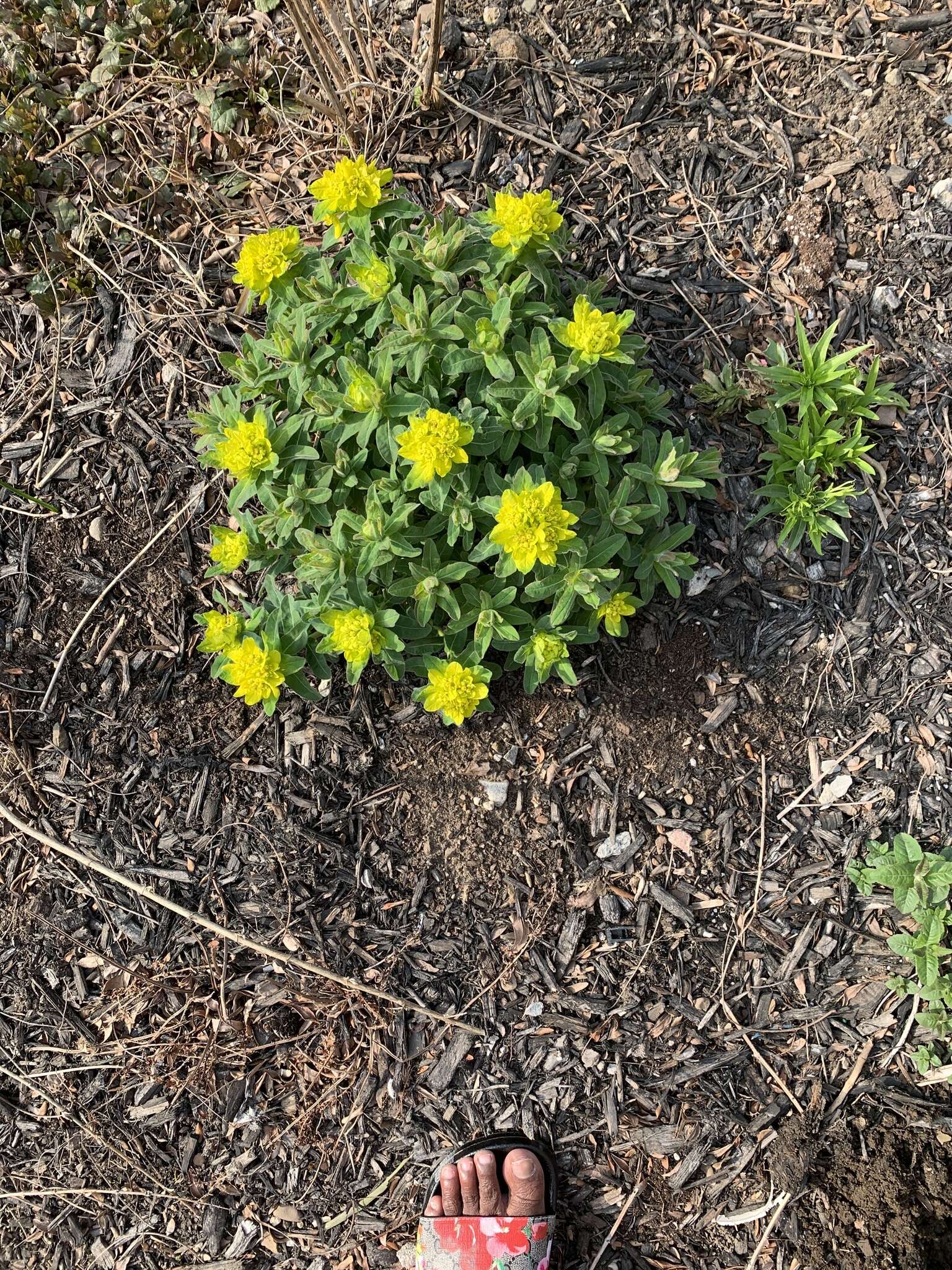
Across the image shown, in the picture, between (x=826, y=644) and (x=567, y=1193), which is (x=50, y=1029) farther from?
(x=826, y=644)

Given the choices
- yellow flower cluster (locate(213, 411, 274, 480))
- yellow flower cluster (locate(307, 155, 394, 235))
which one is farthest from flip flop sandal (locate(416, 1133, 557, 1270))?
yellow flower cluster (locate(307, 155, 394, 235))

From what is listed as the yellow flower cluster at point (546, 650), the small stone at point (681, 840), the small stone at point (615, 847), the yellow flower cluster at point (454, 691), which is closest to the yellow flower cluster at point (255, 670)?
the yellow flower cluster at point (454, 691)

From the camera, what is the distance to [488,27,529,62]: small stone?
12.8 feet

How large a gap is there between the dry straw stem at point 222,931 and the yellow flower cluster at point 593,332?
2423 millimetres

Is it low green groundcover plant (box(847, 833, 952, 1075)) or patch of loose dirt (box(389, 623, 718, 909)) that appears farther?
patch of loose dirt (box(389, 623, 718, 909))

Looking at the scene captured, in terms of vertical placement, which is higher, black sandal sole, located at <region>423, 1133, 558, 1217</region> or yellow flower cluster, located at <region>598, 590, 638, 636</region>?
yellow flower cluster, located at <region>598, 590, 638, 636</region>

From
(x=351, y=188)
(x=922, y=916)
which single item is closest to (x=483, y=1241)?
(x=922, y=916)

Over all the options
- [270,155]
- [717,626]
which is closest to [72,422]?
[270,155]

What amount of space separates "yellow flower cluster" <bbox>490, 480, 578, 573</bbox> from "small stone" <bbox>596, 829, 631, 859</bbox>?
1.36 m

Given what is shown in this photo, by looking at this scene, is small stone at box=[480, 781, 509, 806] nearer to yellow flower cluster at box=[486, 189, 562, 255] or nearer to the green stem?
yellow flower cluster at box=[486, 189, 562, 255]

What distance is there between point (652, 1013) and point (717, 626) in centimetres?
150

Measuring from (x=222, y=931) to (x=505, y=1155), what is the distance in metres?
1.37

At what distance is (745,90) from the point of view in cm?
392

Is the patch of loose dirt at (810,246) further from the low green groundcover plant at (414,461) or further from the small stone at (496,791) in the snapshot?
the small stone at (496,791)
